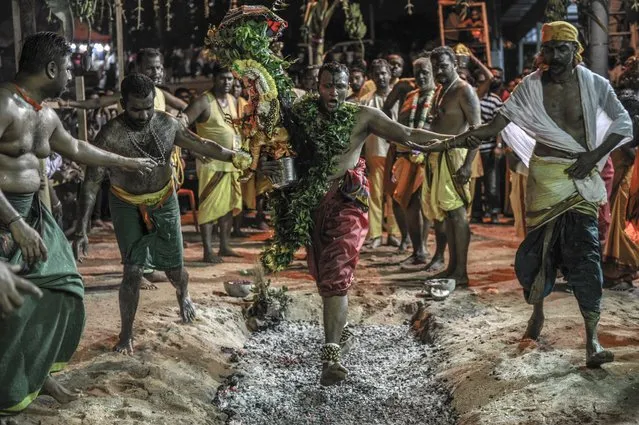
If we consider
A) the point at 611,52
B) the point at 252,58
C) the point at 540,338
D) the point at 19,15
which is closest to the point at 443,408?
the point at 540,338

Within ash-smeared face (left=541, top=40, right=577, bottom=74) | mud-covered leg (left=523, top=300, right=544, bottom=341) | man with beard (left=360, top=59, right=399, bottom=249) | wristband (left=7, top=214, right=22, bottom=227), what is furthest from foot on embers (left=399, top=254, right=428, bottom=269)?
wristband (left=7, top=214, right=22, bottom=227)

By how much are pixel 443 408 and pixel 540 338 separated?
112cm

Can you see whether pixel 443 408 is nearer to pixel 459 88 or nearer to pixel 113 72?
pixel 459 88

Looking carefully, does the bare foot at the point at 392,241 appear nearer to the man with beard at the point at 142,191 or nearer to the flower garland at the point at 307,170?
the man with beard at the point at 142,191

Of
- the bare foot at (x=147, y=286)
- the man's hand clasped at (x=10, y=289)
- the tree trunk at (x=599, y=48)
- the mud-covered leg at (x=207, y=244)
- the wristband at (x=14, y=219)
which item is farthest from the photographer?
the mud-covered leg at (x=207, y=244)

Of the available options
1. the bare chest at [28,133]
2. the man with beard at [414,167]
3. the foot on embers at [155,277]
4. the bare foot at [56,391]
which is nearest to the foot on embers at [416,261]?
the man with beard at [414,167]

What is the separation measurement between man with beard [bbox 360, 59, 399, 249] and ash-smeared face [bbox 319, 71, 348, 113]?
17.0 ft

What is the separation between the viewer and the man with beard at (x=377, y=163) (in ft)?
38.5

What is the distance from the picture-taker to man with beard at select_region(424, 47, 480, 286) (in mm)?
8961

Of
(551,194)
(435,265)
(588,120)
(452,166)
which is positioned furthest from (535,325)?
(435,265)

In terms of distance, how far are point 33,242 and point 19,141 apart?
2.20ft

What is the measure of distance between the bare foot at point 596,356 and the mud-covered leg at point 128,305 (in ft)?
10.8

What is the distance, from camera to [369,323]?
858cm

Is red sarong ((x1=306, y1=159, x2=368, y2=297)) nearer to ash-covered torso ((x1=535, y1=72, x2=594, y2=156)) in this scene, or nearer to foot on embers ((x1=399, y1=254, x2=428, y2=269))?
ash-covered torso ((x1=535, y1=72, x2=594, y2=156))
